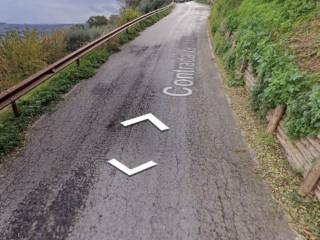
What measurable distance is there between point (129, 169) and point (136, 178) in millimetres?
235

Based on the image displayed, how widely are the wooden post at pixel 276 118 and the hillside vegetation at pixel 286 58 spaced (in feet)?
0.45

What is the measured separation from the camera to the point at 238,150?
488 centimetres

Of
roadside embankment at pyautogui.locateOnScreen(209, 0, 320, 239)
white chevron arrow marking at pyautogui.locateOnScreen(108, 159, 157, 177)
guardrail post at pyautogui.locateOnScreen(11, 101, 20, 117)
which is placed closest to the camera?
roadside embankment at pyautogui.locateOnScreen(209, 0, 320, 239)

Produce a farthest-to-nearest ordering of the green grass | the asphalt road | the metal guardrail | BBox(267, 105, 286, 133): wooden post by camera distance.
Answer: the metal guardrail < BBox(267, 105, 286, 133): wooden post < the green grass < the asphalt road

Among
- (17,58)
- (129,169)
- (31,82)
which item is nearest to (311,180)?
(129,169)

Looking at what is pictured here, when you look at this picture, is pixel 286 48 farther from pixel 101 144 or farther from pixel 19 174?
pixel 19 174

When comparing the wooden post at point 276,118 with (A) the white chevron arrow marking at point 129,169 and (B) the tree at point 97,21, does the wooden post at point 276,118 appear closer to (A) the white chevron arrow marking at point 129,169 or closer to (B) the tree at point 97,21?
(A) the white chevron arrow marking at point 129,169

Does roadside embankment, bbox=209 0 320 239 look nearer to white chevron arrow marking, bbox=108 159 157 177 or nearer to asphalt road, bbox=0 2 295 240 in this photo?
asphalt road, bbox=0 2 295 240

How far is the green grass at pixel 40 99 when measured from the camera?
482 centimetres

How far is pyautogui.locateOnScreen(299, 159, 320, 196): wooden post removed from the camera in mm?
3650

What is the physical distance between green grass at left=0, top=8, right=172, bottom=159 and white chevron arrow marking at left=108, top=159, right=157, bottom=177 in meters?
1.83

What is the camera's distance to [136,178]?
13.2 feet

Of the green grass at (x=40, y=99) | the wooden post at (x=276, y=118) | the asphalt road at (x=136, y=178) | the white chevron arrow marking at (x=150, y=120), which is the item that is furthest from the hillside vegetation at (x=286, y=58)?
the green grass at (x=40, y=99)

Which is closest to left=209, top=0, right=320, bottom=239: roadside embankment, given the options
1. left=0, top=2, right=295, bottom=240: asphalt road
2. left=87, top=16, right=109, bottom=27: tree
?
left=0, top=2, right=295, bottom=240: asphalt road
